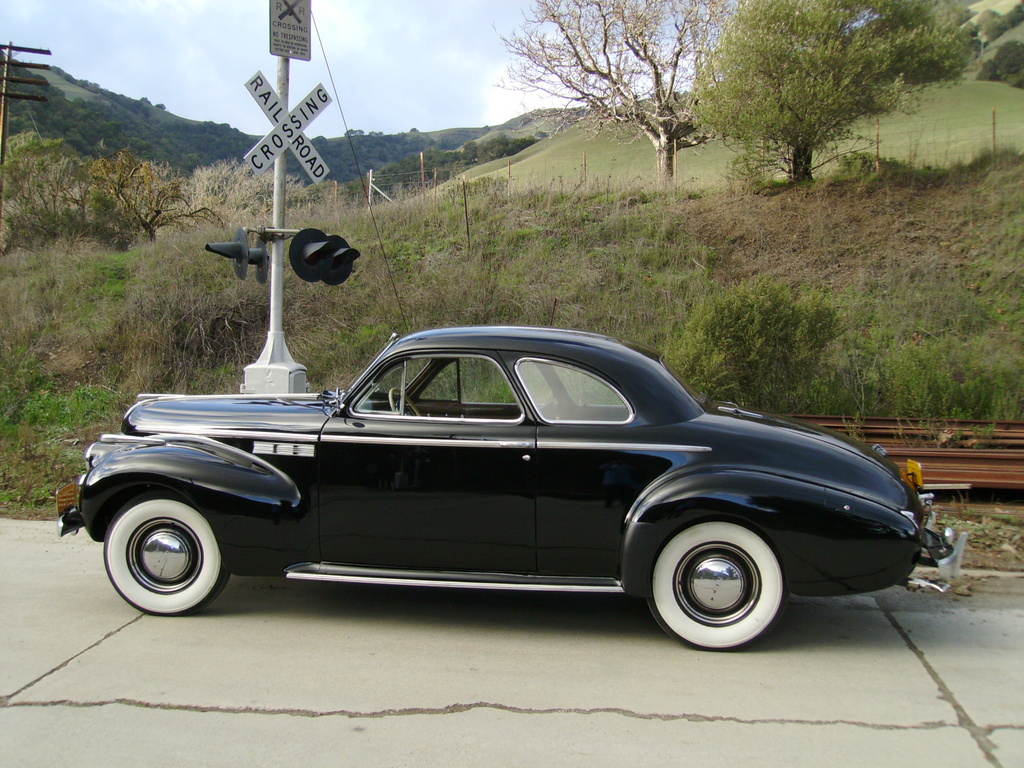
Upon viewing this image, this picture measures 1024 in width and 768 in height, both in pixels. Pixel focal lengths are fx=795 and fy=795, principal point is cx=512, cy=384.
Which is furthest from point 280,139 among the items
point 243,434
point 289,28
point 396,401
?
point 396,401

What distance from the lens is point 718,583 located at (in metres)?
4.26

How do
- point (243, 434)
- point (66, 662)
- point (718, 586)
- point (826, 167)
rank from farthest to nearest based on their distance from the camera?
point (826, 167), point (243, 434), point (718, 586), point (66, 662)

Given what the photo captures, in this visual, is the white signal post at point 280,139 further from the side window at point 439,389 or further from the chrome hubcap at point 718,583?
the chrome hubcap at point 718,583

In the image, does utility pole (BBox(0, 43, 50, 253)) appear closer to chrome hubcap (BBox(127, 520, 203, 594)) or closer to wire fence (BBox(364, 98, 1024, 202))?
wire fence (BBox(364, 98, 1024, 202))

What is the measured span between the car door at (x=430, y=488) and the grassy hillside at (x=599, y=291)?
5.47 m

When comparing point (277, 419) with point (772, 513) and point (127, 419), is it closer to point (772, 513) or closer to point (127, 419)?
point (127, 419)

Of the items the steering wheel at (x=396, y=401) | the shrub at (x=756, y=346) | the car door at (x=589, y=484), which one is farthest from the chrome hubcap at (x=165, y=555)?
the shrub at (x=756, y=346)

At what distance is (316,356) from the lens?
43.3 ft

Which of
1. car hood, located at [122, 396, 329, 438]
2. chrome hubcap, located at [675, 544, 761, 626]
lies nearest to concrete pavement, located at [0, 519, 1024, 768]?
chrome hubcap, located at [675, 544, 761, 626]

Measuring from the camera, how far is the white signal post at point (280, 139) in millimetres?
8391

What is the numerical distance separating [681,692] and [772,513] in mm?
1024

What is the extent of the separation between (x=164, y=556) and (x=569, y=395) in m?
2.57

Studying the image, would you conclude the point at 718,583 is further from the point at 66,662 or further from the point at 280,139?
the point at 280,139

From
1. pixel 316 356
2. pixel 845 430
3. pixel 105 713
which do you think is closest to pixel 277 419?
pixel 105 713
